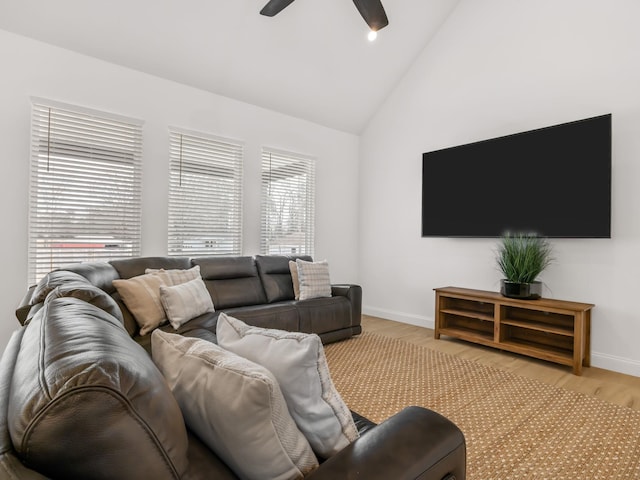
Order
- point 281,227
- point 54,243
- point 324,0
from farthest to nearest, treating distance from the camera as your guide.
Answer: point 281,227, point 324,0, point 54,243

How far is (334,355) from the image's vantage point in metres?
3.29

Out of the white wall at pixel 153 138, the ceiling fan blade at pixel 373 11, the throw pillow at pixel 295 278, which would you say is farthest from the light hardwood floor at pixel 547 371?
the ceiling fan blade at pixel 373 11

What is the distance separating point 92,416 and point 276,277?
332cm

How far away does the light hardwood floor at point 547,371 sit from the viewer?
257cm

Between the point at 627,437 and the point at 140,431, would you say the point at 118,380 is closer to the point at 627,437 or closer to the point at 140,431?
the point at 140,431

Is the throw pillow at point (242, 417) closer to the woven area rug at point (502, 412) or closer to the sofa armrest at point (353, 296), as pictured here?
the woven area rug at point (502, 412)

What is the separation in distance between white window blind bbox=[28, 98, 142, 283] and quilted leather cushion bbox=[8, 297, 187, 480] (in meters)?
2.92

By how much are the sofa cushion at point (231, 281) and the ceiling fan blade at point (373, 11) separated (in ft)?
8.03

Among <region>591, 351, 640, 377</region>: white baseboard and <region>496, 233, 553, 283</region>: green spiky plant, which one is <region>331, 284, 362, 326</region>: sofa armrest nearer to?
<region>496, 233, 553, 283</region>: green spiky plant

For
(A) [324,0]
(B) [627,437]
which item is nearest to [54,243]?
(A) [324,0]

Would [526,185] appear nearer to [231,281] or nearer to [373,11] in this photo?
[373,11]

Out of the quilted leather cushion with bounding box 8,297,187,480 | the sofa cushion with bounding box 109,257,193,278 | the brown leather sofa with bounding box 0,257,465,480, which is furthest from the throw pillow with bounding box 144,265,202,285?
the quilted leather cushion with bounding box 8,297,187,480

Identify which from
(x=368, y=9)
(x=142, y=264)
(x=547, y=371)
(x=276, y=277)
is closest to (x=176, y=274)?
(x=142, y=264)

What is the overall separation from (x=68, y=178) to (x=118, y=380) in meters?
3.25
